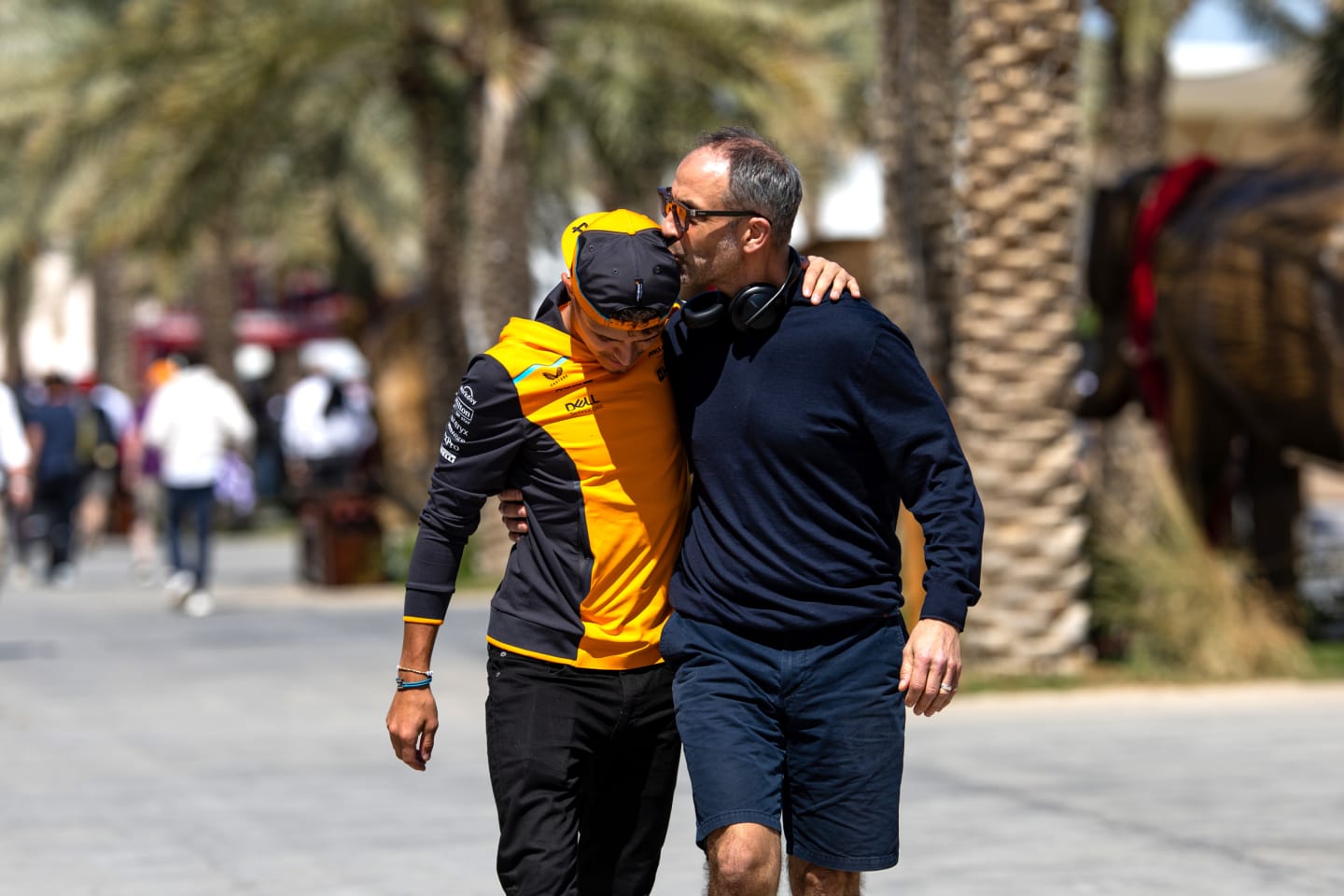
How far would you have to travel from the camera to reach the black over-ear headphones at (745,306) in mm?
3951

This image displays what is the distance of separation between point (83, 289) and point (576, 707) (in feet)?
193

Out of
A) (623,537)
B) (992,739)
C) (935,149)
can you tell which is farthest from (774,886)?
(935,149)

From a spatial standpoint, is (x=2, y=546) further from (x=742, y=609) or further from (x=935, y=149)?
(x=742, y=609)

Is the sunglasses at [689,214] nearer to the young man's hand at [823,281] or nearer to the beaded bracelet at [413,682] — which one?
the young man's hand at [823,281]

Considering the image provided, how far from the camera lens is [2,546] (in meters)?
13.7

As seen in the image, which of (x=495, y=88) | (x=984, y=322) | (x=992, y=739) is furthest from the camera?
(x=495, y=88)

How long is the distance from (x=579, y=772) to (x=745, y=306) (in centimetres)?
96

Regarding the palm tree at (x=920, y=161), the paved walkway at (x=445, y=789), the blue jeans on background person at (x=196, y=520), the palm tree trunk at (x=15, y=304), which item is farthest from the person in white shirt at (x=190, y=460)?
the palm tree trunk at (x=15, y=304)

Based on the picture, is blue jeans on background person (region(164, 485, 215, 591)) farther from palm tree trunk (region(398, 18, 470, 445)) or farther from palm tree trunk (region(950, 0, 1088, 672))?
palm tree trunk (region(950, 0, 1088, 672))

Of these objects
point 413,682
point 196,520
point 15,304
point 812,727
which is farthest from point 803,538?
point 15,304

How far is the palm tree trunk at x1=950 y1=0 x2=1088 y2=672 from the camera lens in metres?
10.4

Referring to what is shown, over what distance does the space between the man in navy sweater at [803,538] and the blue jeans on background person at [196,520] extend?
11.0m

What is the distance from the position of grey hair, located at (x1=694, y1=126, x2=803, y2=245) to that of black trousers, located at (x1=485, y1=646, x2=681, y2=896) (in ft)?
2.99

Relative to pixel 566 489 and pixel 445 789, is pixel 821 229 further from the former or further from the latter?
pixel 566 489
